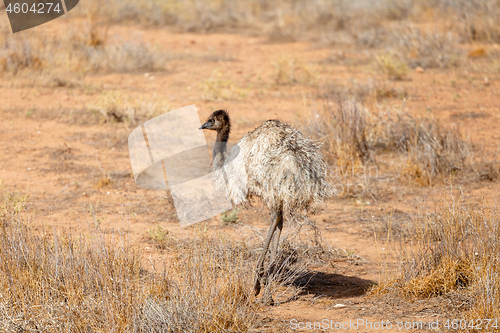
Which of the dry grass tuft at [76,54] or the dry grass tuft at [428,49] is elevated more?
the dry grass tuft at [76,54]

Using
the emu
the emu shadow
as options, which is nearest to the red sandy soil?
the emu shadow

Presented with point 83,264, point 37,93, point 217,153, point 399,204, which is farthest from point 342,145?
point 37,93

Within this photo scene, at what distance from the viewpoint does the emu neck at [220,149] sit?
506cm

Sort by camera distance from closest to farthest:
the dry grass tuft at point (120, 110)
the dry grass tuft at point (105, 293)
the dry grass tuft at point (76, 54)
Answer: the dry grass tuft at point (105, 293), the dry grass tuft at point (120, 110), the dry grass tuft at point (76, 54)

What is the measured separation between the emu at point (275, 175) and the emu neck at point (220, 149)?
106 mm

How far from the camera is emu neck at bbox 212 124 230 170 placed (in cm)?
506

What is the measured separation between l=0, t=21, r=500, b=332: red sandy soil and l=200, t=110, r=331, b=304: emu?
801mm

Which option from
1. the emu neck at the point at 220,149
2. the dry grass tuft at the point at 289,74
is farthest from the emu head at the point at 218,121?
the dry grass tuft at the point at 289,74

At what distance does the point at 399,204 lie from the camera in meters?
6.98

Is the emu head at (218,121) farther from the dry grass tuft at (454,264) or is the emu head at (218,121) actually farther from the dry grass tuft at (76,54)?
the dry grass tuft at (76,54)

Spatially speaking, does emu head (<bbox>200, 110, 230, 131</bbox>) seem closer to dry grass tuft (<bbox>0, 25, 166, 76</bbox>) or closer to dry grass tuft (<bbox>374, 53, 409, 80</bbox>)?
dry grass tuft (<bbox>0, 25, 166, 76</bbox>)

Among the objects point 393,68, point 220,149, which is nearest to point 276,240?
point 220,149

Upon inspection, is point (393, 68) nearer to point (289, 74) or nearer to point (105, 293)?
point (289, 74)

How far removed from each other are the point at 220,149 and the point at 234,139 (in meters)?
3.85
